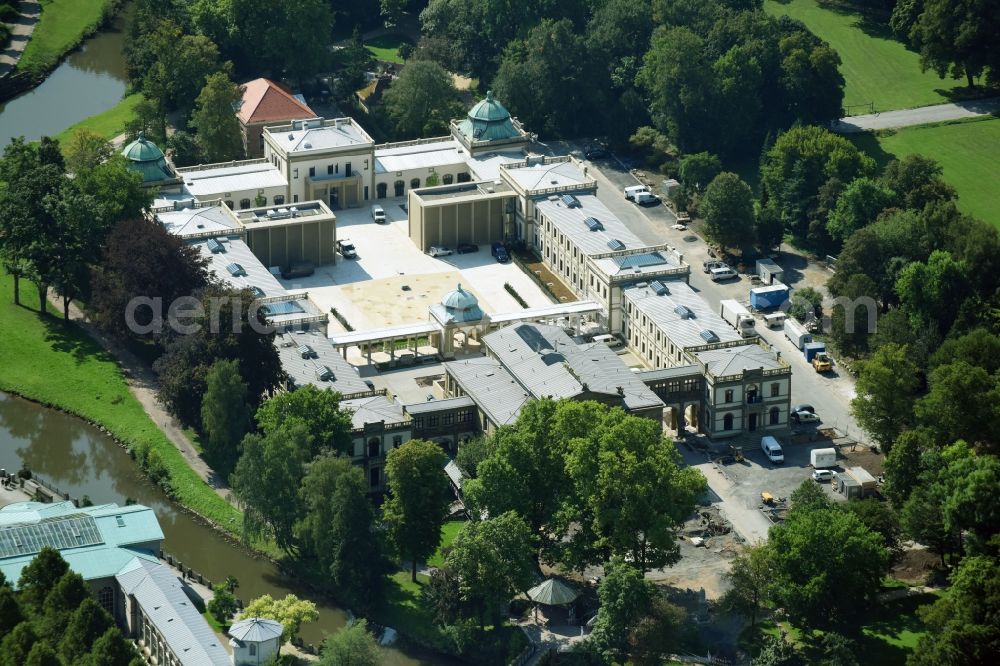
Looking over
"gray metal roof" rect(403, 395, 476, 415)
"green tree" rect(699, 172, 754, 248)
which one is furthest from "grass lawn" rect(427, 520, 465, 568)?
"green tree" rect(699, 172, 754, 248)

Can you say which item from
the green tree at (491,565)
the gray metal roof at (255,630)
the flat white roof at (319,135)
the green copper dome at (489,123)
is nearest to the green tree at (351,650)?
the gray metal roof at (255,630)

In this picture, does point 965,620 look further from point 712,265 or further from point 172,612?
point 712,265

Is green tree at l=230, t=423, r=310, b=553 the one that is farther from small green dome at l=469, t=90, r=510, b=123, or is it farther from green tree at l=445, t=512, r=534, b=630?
small green dome at l=469, t=90, r=510, b=123

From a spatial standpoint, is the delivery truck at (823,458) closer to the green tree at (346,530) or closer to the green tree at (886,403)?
the green tree at (886,403)

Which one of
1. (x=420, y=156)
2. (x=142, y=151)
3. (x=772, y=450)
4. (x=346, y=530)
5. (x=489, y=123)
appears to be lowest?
(x=772, y=450)

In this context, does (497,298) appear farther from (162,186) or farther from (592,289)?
(162,186)

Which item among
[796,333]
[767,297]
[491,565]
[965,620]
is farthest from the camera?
[767,297]

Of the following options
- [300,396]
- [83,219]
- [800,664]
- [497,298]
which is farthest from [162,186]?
[800,664]

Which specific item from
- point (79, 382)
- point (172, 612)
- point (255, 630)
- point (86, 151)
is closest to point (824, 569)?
point (255, 630)
